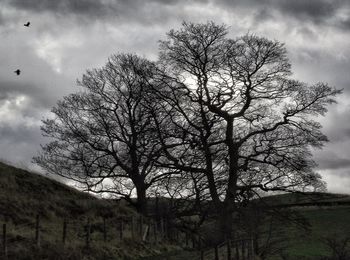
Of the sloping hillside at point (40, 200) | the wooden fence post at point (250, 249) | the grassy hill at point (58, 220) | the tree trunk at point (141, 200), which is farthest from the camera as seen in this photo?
the tree trunk at point (141, 200)

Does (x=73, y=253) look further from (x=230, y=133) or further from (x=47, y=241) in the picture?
(x=230, y=133)

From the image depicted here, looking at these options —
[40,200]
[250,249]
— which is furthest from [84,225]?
[250,249]

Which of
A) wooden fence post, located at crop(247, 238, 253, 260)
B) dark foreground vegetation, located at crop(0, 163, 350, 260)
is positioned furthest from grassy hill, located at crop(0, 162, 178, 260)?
wooden fence post, located at crop(247, 238, 253, 260)

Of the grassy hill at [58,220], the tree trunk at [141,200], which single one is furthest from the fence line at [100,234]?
the tree trunk at [141,200]

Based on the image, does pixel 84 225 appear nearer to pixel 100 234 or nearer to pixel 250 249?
pixel 100 234

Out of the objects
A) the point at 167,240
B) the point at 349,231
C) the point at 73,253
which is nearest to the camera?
the point at 73,253

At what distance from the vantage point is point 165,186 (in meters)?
28.5

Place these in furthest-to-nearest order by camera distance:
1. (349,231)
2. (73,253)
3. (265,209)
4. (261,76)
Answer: (349,231)
(261,76)
(265,209)
(73,253)

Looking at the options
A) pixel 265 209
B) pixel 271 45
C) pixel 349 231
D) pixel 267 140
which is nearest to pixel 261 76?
pixel 271 45

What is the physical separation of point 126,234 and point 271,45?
12392mm

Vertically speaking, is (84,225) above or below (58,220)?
below

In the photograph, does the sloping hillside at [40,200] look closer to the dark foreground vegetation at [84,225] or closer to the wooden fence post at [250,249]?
the dark foreground vegetation at [84,225]

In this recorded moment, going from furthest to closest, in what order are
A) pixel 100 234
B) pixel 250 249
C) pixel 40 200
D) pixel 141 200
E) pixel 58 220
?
pixel 141 200 < pixel 40 200 < pixel 58 220 < pixel 100 234 < pixel 250 249

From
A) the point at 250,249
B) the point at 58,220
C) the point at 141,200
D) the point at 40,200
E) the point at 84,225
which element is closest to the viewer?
the point at 250,249
